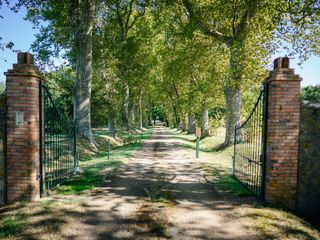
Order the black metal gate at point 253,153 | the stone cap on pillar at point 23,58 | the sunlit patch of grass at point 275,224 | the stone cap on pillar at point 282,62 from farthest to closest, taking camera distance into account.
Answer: the black metal gate at point 253,153
the stone cap on pillar at point 282,62
the stone cap on pillar at point 23,58
the sunlit patch of grass at point 275,224

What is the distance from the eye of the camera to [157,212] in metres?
7.11

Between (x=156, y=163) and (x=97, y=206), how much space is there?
7331mm

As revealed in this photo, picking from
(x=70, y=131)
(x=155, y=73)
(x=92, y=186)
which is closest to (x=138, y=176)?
(x=92, y=186)

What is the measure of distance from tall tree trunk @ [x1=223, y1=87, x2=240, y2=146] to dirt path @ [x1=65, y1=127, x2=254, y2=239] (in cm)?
951

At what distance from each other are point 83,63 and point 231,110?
1000 centimetres

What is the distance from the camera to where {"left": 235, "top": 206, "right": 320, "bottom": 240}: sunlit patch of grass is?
5895 mm

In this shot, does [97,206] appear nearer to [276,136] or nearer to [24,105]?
[24,105]

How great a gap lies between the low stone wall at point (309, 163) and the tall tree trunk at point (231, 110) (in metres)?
11.9

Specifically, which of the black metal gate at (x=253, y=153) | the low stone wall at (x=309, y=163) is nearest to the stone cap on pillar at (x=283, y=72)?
the black metal gate at (x=253, y=153)

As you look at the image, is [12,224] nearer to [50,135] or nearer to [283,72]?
[50,135]

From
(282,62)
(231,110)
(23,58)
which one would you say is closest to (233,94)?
(231,110)

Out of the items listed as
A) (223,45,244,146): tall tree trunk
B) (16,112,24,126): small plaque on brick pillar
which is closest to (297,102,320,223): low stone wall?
(16,112,24,126): small plaque on brick pillar

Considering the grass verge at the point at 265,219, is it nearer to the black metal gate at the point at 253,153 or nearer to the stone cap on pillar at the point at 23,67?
the black metal gate at the point at 253,153

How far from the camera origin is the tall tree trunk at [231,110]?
19672mm
